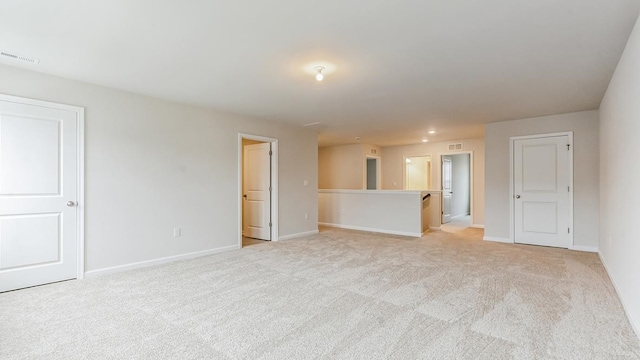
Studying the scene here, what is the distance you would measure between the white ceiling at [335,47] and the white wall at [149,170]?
25 cm

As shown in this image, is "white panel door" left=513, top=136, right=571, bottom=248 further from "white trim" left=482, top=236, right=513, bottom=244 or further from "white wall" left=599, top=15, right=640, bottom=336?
"white wall" left=599, top=15, right=640, bottom=336

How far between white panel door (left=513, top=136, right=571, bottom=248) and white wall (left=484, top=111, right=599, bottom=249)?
13 cm

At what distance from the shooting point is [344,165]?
29.8 ft

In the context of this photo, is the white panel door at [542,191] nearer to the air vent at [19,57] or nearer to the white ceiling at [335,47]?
the white ceiling at [335,47]

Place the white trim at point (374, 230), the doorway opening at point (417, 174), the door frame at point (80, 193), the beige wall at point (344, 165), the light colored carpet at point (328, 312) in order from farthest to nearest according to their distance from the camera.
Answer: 1. the doorway opening at point (417, 174)
2. the beige wall at point (344, 165)
3. the white trim at point (374, 230)
4. the door frame at point (80, 193)
5. the light colored carpet at point (328, 312)

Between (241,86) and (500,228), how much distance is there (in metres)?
5.24

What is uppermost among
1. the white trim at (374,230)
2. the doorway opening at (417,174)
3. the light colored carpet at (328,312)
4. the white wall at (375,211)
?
the doorway opening at (417,174)

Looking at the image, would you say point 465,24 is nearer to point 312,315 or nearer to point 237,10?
point 237,10

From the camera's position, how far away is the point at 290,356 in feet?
6.06

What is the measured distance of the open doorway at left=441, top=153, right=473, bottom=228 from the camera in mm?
8484

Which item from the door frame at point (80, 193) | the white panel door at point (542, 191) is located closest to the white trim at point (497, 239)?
the white panel door at point (542, 191)

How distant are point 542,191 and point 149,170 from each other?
6.36m

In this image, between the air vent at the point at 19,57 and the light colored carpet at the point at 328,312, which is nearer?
the light colored carpet at the point at 328,312

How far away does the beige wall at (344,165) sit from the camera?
867 centimetres
